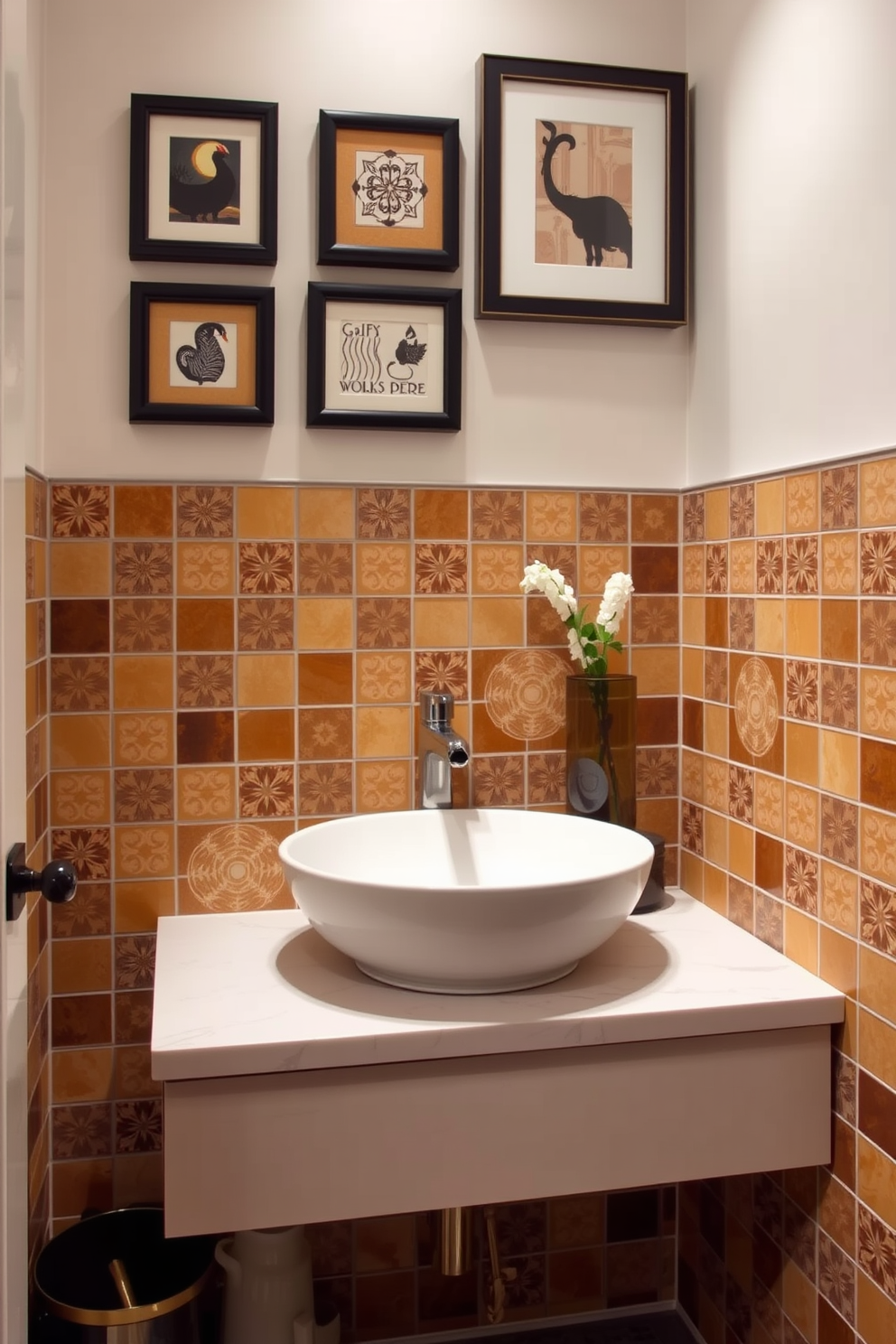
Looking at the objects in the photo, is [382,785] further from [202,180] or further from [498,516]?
[202,180]

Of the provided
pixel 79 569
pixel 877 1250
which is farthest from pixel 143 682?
pixel 877 1250

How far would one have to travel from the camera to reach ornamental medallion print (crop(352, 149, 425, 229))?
1657 mm

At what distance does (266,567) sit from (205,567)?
0.09 m

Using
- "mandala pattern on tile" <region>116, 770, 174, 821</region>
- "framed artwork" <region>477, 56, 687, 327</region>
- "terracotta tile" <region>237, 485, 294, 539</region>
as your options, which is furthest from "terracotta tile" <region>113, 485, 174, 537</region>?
"framed artwork" <region>477, 56, 687, 327</region>

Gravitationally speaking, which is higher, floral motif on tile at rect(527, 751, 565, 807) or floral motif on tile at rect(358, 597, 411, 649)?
floral motif on tile at rect(358, 597, 411, 649)

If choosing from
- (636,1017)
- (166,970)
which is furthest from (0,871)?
(636,1017)

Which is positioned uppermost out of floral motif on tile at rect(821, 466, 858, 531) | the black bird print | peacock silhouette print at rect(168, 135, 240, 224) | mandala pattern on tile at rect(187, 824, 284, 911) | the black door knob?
peacock silhouette print at rect(168, 135, 240, 224)

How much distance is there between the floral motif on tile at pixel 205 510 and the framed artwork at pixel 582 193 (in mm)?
490

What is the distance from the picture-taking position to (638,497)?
69.6 inches

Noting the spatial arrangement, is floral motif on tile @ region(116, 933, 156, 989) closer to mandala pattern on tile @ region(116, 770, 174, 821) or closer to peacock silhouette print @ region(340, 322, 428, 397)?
mandala pattern on tile @ region(116, 770, 174, 821)

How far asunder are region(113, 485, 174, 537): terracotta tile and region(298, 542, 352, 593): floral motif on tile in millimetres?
200

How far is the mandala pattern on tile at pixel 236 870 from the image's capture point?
166 cm

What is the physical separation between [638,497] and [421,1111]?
Answer: 100cm

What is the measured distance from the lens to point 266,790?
167 centimetres
